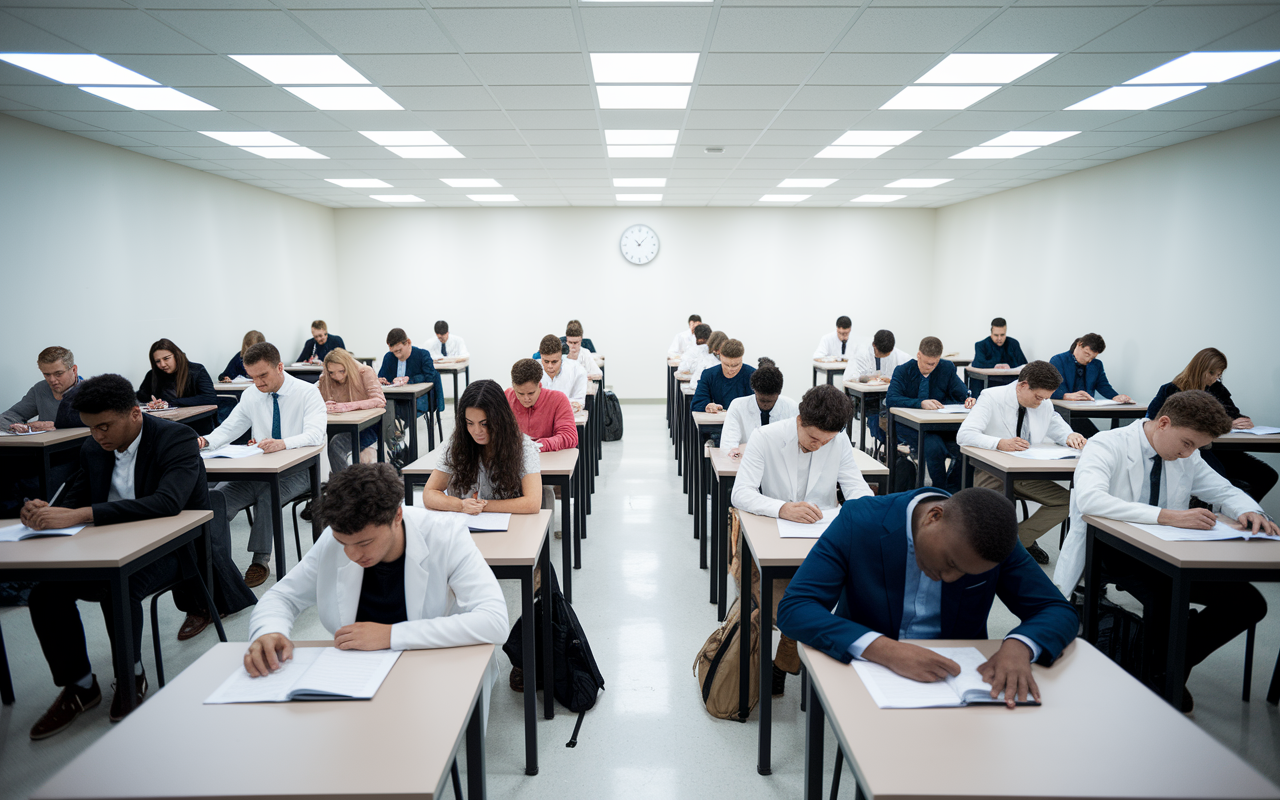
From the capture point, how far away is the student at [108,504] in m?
2.45

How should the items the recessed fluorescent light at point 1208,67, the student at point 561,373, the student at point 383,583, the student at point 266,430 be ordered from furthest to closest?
the student at point 561,373, the recessed fluorescent light at point 1208,67, the student at point 266,430, the student at point 383,583

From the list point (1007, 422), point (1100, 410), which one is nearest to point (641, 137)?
point (1007, 422)

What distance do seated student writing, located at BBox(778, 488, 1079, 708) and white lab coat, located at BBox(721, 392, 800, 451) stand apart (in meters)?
1.90

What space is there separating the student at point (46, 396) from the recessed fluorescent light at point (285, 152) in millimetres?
2807

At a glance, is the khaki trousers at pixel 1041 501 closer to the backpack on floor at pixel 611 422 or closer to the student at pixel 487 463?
the student at pixel 487 463

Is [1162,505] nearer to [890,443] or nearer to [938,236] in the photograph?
[890,443]

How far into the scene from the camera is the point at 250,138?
5.93 meters

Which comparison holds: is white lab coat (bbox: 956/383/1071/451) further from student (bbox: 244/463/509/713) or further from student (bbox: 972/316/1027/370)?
student (bbox: 972/316/1027/370)

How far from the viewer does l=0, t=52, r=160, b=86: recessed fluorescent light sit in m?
3.86

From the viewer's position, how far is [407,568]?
1737 millimetres

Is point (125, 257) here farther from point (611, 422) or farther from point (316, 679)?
point (316, 679)

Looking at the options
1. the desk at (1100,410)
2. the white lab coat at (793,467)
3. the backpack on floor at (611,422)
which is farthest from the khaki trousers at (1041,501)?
the backpack on floor at (611,422)

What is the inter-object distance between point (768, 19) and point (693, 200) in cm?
654

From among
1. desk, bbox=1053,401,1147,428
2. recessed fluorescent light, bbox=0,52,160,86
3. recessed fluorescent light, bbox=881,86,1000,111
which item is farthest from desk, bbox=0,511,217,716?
desk, bbox=1053,401,1147,428
